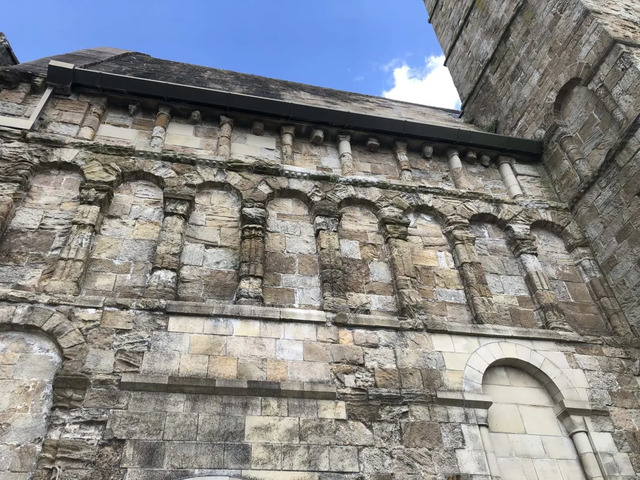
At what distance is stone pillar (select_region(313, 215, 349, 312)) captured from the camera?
6.22 m

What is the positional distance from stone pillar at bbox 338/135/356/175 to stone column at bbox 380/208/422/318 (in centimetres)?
96

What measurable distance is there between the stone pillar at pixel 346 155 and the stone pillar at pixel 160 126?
9.03ft

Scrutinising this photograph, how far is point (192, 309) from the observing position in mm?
5664

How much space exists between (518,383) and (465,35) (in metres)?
8.92

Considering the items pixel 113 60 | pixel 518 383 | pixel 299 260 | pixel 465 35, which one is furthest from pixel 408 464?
pixel 465 35

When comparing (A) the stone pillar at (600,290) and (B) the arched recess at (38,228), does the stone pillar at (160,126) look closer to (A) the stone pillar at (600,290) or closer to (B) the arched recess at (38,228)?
(B) the arched recess at (38,228)

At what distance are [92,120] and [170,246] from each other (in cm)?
274

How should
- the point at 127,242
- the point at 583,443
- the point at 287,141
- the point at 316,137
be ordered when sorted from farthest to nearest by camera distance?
the point at 316,137 < the point at 287,141 < the point at 127,242 < the point at 583,443

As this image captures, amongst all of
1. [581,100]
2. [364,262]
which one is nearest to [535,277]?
[364,262]

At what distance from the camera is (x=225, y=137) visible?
7.87 meters

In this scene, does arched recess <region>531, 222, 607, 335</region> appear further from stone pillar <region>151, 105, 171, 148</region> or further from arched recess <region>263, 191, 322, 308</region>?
stone pillar <region>151, 105, 171, 148</region>

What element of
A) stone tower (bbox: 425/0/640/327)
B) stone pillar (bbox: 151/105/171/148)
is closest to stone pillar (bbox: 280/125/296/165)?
stone pillar (bbox: 151/105/171/148)

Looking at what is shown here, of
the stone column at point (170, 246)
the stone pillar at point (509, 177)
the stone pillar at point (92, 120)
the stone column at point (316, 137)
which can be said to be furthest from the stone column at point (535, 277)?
the stone pillar at point (92, 120)

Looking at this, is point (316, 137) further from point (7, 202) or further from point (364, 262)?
point (7, 202)
